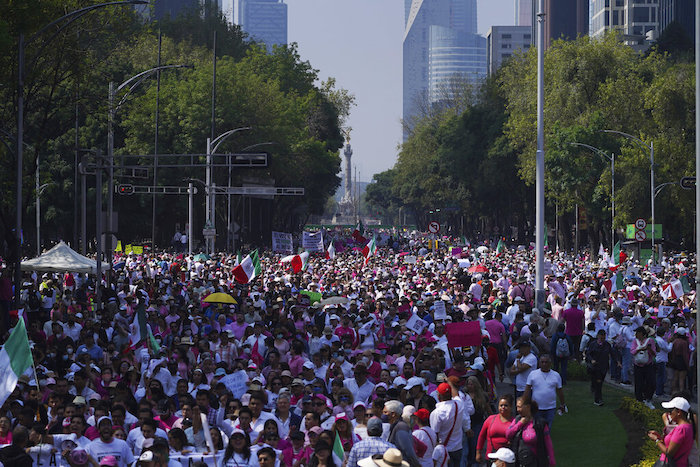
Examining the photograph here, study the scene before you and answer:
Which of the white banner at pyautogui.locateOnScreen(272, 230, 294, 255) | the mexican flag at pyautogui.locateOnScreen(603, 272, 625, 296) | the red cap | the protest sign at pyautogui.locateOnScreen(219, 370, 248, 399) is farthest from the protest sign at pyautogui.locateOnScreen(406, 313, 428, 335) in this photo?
the white banner at pyautogui.locateOnScreen(272, 230, 294, 255)

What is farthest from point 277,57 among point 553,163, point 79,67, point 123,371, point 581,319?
point 123,371

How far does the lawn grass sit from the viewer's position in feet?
49.6

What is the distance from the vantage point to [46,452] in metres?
10.9

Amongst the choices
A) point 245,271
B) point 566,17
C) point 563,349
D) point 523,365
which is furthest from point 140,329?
point 566,17

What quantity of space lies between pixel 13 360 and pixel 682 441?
20.2ft

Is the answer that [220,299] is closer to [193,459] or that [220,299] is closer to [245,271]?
[245,271]

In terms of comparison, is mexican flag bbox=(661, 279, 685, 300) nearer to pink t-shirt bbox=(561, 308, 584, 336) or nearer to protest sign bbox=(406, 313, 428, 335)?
pink t-shirt bbox=(561, 308, 584, 336)

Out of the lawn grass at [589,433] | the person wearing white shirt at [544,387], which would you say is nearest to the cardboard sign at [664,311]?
the lawn grass at [589,433]

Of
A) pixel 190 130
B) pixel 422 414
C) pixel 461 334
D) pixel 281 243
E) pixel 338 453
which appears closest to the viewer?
pixel 338 453

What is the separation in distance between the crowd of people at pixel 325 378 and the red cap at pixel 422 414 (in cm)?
3

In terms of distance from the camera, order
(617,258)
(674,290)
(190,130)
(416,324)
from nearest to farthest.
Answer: (416,324)
(674,290)
(617,258)
(190,130)

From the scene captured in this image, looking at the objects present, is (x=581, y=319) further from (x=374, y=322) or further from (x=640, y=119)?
(x=640, y=119)

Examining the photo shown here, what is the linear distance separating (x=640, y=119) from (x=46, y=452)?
5453 centimetres

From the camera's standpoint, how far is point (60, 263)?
28.1 m
